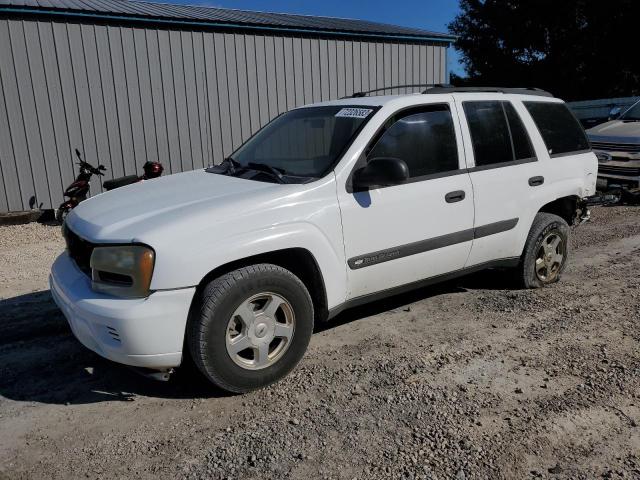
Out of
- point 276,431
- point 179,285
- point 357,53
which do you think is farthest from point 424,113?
point 357,53

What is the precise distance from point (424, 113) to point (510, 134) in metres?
0.96

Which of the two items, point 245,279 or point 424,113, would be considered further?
point 424,113

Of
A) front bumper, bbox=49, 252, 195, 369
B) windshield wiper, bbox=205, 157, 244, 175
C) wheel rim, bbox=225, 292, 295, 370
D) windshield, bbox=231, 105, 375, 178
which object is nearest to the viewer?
front bumper, bbox=49, 252, 195, 369

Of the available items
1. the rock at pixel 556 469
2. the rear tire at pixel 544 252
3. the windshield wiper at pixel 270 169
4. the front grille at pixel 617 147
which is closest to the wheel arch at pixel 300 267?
the windshield wiper at pixel 270 169

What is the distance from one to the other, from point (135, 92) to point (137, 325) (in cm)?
731

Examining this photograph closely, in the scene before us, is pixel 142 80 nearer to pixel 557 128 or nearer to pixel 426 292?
pixel 426 292

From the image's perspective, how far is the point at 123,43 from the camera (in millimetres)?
9047

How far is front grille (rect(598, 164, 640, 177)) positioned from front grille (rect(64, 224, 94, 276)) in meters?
9.22

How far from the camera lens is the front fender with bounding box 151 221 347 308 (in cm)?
296

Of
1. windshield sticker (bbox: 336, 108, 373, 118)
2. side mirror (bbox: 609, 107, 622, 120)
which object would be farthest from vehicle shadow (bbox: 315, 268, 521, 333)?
side mirror (bbox: 609, 107, 622, 120)

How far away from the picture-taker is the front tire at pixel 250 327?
121 inches

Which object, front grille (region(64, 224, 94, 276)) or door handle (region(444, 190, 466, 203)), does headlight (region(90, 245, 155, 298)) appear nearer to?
front grille (region(64, 224, 94, 276))

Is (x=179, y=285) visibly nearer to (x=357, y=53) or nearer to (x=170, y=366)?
(x=170, y=366)

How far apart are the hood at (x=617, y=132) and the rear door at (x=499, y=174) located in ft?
19.7
